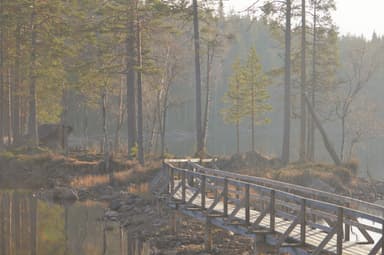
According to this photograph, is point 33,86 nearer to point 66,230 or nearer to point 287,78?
point 287,78

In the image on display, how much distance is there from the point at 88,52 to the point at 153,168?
1211 centimetres

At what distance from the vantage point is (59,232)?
20109 millimetres

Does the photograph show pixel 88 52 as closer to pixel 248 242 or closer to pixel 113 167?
pixel 113 167

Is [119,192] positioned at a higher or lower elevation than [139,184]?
lower

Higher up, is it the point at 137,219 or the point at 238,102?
the point at 238,102

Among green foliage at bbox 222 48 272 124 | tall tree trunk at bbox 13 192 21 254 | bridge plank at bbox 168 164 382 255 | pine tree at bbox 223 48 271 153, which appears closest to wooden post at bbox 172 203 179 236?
bridge plank at bbox 168 164 382 255

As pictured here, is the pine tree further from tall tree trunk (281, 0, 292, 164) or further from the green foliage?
tall tree trunk (281, 0, 292, 164)

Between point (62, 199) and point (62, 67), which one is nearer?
point (62, 199)

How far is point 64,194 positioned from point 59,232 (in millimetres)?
7199

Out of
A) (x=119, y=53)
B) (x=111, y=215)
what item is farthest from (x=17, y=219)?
(x=119, y=53)

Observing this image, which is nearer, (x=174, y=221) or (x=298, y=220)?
(x=298, y=220)

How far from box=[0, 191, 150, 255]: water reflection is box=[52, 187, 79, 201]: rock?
133cm

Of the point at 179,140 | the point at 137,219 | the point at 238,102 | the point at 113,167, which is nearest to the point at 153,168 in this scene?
the point at 113,167

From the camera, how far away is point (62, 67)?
41625mm
